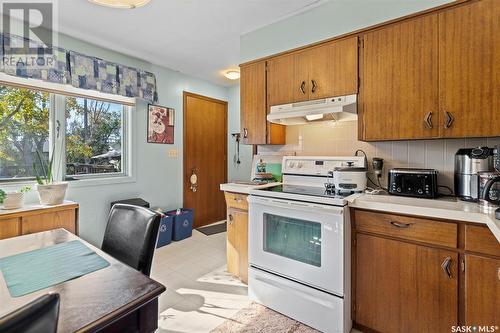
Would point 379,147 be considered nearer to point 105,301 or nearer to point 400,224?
point 400,224

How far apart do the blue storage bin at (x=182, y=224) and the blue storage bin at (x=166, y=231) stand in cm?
7

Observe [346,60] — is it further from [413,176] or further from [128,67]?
[128,67]

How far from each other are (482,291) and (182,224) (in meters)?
3.16

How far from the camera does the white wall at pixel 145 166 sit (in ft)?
9.57

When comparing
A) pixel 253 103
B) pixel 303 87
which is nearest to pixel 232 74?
pixel 253 103

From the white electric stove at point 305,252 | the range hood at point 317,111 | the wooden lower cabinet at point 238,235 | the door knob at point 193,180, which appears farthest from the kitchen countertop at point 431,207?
the door knob at point 193,180

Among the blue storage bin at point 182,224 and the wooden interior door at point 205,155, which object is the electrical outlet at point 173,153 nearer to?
the wooden interior door at point 205,155

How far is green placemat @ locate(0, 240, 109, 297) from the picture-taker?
90cm

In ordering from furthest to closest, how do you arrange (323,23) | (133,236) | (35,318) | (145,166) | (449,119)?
(145,166) < (323,23) < (449,119) < (133,236) < (35,318)

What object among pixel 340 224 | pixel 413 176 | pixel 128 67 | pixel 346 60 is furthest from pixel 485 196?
pixel 128 67

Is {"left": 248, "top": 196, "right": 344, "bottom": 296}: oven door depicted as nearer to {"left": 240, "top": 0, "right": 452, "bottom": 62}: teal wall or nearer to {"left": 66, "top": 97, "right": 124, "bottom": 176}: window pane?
{"left": 240, "top": 0, "right": 452, "bottom": 62}: teal wall

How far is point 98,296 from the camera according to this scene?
0.81m

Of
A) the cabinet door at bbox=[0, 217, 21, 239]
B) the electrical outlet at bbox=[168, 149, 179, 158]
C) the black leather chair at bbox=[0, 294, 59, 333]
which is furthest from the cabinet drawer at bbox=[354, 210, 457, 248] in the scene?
the electrical outlet at bbox=[168, 149, 179, 158]

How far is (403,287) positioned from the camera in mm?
1576
